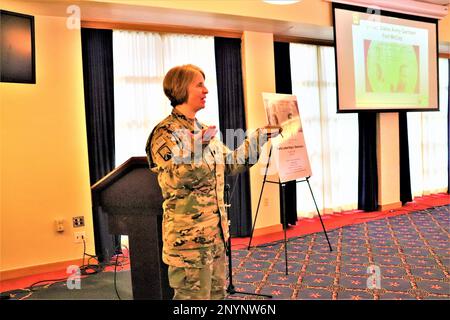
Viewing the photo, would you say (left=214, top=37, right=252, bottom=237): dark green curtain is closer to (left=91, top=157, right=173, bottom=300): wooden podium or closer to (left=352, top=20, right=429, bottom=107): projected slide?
(left=352, top=20, right=429, bottom=107): projected slide

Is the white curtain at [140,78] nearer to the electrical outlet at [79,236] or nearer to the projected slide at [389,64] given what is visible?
the electrical outlet at [79,236]

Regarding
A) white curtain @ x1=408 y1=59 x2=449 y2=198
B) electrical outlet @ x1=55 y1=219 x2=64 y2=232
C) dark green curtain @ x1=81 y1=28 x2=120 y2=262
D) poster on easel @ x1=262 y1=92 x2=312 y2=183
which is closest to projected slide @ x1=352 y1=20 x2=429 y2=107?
white curtain @ x1=408 y1=59 x2=449 y2=198

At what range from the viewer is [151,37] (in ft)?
14.3

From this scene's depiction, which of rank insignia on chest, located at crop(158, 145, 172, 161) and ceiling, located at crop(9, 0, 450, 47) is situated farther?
ceiling, located at crop(9, 0, 450, 47)

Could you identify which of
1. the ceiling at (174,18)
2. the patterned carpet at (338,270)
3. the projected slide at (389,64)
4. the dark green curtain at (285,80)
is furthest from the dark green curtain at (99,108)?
the projected slide at (389,64)

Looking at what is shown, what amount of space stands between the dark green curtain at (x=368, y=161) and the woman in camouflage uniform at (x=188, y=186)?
4.47 metres

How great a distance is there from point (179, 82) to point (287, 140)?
2256 millimetres

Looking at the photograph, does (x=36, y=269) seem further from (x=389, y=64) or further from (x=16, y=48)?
(x=389, y=64)

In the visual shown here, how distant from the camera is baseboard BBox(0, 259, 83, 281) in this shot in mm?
3609

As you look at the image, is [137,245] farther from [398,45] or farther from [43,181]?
[398,45]

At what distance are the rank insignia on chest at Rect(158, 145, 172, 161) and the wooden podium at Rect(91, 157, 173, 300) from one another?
38 cm

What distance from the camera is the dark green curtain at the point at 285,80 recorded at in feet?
16.5

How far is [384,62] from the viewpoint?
17.3 ft
